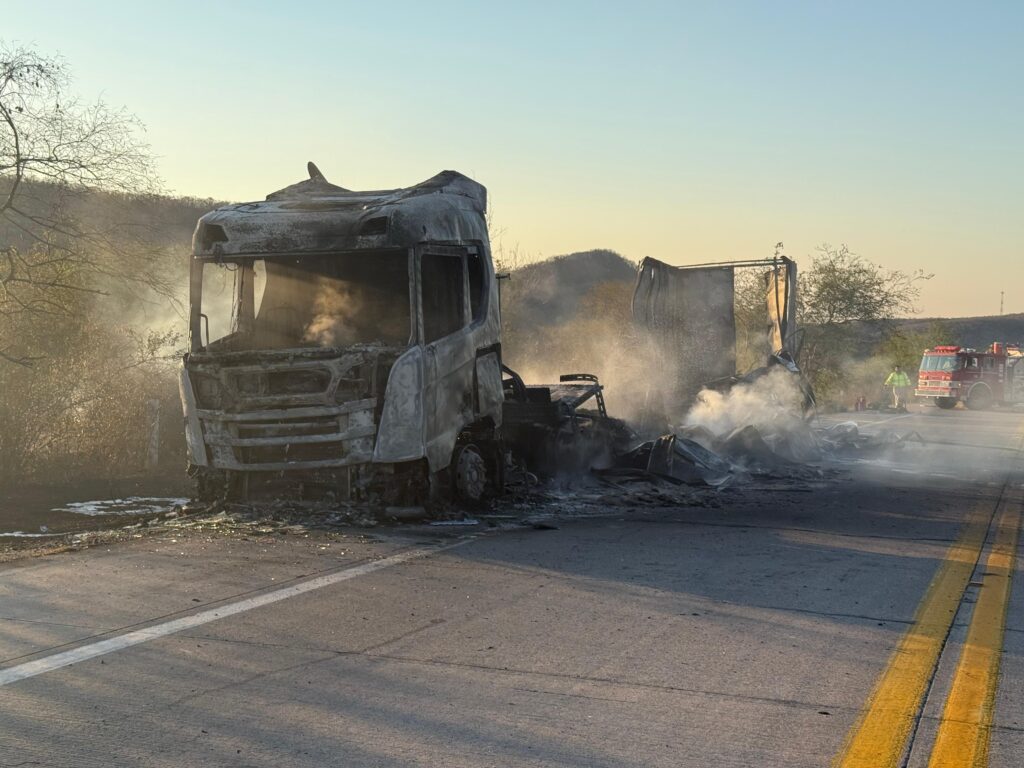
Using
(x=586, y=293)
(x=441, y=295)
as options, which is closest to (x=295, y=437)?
(x=441, y=295)

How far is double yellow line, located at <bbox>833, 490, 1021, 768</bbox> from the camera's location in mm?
4348

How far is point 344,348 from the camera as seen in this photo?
407 inches

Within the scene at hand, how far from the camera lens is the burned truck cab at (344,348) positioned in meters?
10.3

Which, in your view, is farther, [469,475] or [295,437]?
[469,475]

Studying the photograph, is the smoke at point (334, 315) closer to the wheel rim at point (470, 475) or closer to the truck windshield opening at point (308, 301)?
the truck windshield opening at point (308, 301)

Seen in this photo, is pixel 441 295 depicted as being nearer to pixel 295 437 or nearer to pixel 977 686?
pixel 295 437

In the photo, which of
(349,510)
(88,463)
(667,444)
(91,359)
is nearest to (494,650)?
(349,510)

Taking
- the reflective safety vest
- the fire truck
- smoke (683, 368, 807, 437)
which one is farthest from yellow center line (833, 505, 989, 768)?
the fire truck

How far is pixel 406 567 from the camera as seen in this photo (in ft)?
27.5

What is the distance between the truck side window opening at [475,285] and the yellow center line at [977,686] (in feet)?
18.0

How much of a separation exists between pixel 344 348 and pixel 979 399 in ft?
138

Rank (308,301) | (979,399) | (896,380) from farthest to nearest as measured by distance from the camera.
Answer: (979,399), (896,380), (308,301)

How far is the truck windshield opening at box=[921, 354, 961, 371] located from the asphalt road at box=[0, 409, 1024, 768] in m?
39.3

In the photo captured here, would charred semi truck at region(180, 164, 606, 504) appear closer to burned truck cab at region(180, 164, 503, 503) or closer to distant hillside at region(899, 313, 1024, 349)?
burned truck cab at region(180, 164, 503, 503)
